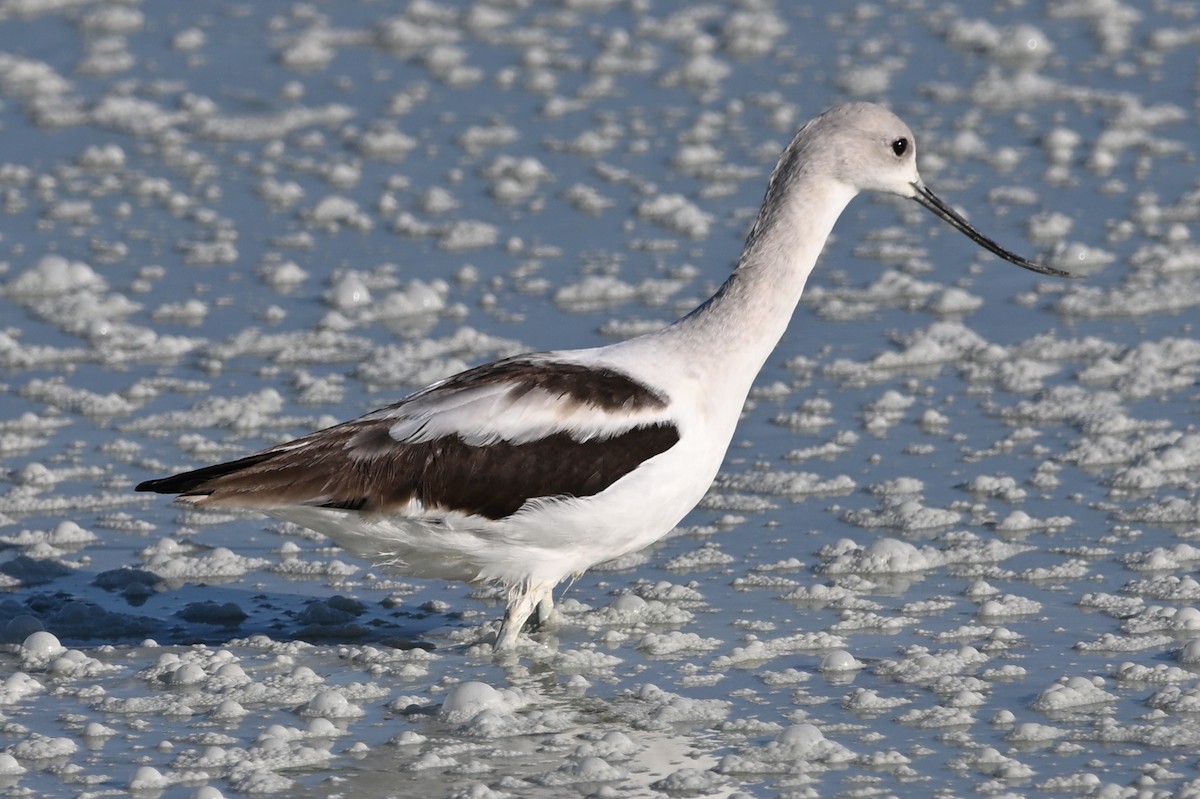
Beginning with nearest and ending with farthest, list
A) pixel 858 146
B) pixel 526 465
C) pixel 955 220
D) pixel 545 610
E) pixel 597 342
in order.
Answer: pixel 526 465 → pixel 545 610 → pixel 858 146 → pixel 955 220 → pixel 597 342


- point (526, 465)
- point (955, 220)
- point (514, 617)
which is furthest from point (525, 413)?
point (955, 220)

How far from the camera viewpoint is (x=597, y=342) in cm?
807

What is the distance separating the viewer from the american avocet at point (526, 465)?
555 cm

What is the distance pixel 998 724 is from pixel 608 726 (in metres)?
0.95

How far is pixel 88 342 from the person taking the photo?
8.27 meters

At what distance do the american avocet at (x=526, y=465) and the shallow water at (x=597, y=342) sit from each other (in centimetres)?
30

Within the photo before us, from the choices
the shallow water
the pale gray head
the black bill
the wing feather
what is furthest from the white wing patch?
the black bill

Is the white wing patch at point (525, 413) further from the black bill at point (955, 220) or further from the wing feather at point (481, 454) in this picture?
the black bill at point (955, 220)

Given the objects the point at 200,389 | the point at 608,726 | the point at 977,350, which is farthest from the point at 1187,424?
the point at 200,389

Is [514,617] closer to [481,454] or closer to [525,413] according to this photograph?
[481,454]

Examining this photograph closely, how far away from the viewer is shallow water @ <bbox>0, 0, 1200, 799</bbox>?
5.00 m

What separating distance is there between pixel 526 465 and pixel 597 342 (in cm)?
252

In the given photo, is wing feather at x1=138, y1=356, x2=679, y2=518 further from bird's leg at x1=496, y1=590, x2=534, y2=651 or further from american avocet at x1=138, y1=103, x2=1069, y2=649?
bird's leg at x1=496, y1=590, x2=534, y2=651

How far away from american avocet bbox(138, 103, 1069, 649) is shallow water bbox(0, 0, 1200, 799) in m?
0.30
